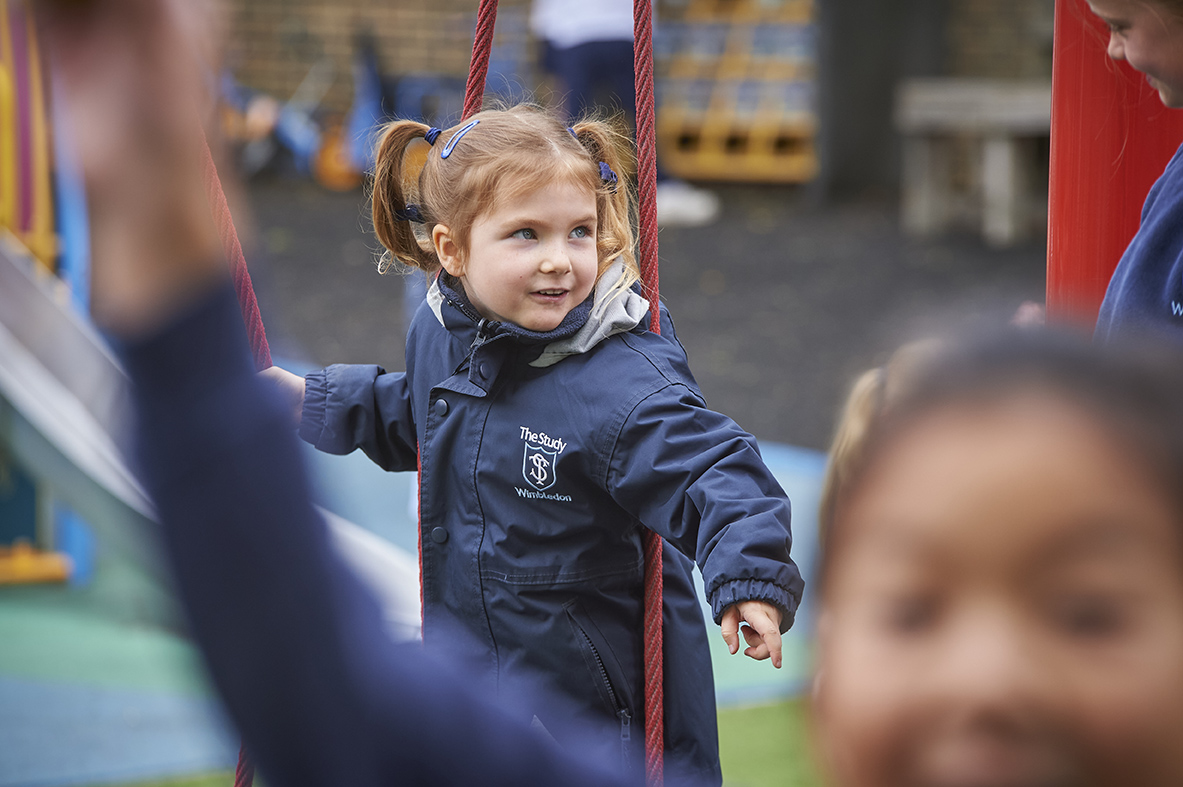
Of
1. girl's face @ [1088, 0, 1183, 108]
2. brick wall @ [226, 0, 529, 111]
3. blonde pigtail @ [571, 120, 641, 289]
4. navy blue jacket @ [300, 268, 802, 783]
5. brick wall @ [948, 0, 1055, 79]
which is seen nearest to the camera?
girl's face @ [1088, 0, 1183, 108]

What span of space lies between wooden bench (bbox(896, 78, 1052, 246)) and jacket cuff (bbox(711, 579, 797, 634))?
5985 mm

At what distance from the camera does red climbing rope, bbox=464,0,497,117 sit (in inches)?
59.6

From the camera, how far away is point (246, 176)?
912cm

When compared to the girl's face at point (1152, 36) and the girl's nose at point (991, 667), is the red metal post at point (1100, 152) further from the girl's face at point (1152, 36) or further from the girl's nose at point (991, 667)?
the girl's nose at point (991, 667)

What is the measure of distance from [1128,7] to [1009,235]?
6.03 metres

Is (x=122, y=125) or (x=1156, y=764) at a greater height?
(x=122, y=125)

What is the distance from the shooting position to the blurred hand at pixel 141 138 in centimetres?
48

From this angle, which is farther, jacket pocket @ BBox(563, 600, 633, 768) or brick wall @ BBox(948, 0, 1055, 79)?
brick wall @ BBox(948, 0, 1055, 79)

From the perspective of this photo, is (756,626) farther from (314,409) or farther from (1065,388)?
(1065,388)

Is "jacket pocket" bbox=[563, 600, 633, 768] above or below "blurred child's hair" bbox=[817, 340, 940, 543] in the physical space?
below

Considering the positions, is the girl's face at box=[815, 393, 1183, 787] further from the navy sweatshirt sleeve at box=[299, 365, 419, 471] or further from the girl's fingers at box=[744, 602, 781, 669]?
the navy sweatshirt sleeve at box=[299, 365, 419, 471]

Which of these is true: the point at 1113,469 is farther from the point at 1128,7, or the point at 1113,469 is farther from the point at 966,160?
the point at 966,160

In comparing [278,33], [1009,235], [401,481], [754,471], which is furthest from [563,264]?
[278,33]

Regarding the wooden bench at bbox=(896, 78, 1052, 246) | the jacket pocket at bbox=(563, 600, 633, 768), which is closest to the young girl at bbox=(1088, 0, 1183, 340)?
the jacket pocket at bbox=(563, 600, 633, 768)
